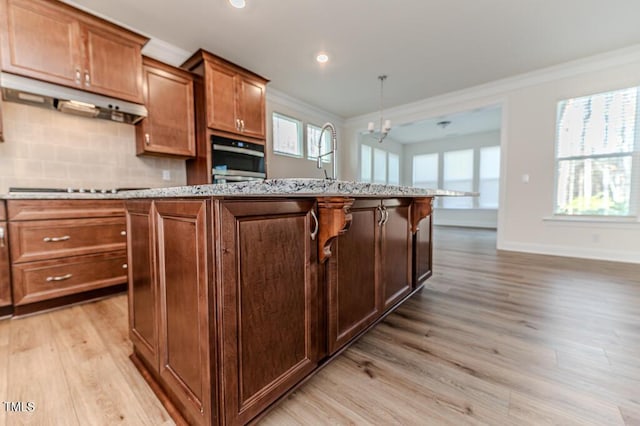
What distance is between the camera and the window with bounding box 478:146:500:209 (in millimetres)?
7269

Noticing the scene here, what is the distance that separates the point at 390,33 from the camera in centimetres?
285

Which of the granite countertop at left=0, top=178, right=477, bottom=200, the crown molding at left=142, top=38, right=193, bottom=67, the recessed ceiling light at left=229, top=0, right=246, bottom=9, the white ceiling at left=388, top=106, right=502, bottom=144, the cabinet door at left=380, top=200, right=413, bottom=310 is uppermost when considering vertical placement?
the white ceiling at left=388, top=106, right=502, bottom=144

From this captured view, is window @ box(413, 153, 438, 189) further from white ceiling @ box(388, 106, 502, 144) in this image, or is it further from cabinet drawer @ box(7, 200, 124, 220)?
cabinet drawer @ box(7, 200, 124, 220)

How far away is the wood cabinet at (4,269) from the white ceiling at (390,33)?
204 centimetres

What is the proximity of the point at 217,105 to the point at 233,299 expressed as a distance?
2774 millimetres

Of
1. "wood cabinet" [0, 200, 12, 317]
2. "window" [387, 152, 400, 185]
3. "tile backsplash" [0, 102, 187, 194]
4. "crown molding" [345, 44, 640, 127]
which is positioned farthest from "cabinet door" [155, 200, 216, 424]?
"window" [387, 152, 400, 185]

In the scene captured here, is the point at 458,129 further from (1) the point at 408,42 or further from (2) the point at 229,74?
(2) the point at 229,74

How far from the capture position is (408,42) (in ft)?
9.93

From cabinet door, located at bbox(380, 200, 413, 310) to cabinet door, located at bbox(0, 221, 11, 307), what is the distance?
2.60 meters

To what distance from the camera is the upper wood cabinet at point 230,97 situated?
9.48 ft

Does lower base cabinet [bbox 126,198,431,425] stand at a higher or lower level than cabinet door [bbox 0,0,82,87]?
lower

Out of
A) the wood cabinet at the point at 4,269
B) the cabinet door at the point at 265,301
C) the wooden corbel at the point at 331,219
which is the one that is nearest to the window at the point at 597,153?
→ the wooden corbel at the point at 331,219

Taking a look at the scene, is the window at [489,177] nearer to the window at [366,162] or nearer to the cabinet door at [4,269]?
the window at [366,162]

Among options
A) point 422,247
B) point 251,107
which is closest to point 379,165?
point 251,107
